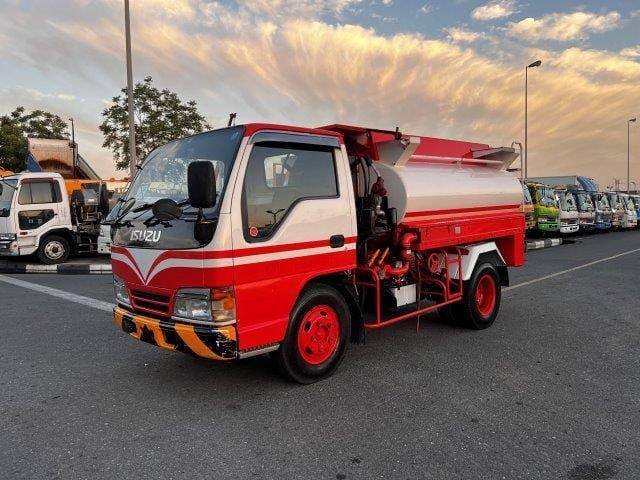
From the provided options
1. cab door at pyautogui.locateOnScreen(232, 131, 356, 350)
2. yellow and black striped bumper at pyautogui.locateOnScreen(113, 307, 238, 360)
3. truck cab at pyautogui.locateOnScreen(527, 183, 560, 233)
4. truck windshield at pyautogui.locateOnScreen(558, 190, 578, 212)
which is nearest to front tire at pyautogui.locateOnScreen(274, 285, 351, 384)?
cab door at pyautogui.locateOnScreen(232, 131, 356, 350)

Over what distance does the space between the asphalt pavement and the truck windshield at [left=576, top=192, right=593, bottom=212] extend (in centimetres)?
1792

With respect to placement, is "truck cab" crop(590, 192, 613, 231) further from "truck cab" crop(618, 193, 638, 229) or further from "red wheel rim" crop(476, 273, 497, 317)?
"red wheel rim" crop(476, 273, 497, 317)

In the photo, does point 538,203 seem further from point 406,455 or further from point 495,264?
point 406,455

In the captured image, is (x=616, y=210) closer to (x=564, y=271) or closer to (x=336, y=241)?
(x=564, y=271)

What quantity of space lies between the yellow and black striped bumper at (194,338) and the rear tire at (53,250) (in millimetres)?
9759

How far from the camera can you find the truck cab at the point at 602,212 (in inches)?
933

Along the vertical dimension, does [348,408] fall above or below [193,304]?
below

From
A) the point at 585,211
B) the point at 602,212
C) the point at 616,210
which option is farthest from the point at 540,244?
the point at 616,210

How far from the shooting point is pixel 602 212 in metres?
24.0

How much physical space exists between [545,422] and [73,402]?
3.57 meters

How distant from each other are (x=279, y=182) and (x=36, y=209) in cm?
1024

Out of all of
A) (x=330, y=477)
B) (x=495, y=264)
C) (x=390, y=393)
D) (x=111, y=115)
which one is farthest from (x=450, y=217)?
(x=111, y=115)

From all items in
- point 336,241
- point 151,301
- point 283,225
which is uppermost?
point 283,225

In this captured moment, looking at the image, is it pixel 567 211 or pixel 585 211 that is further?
pixel 585 211
